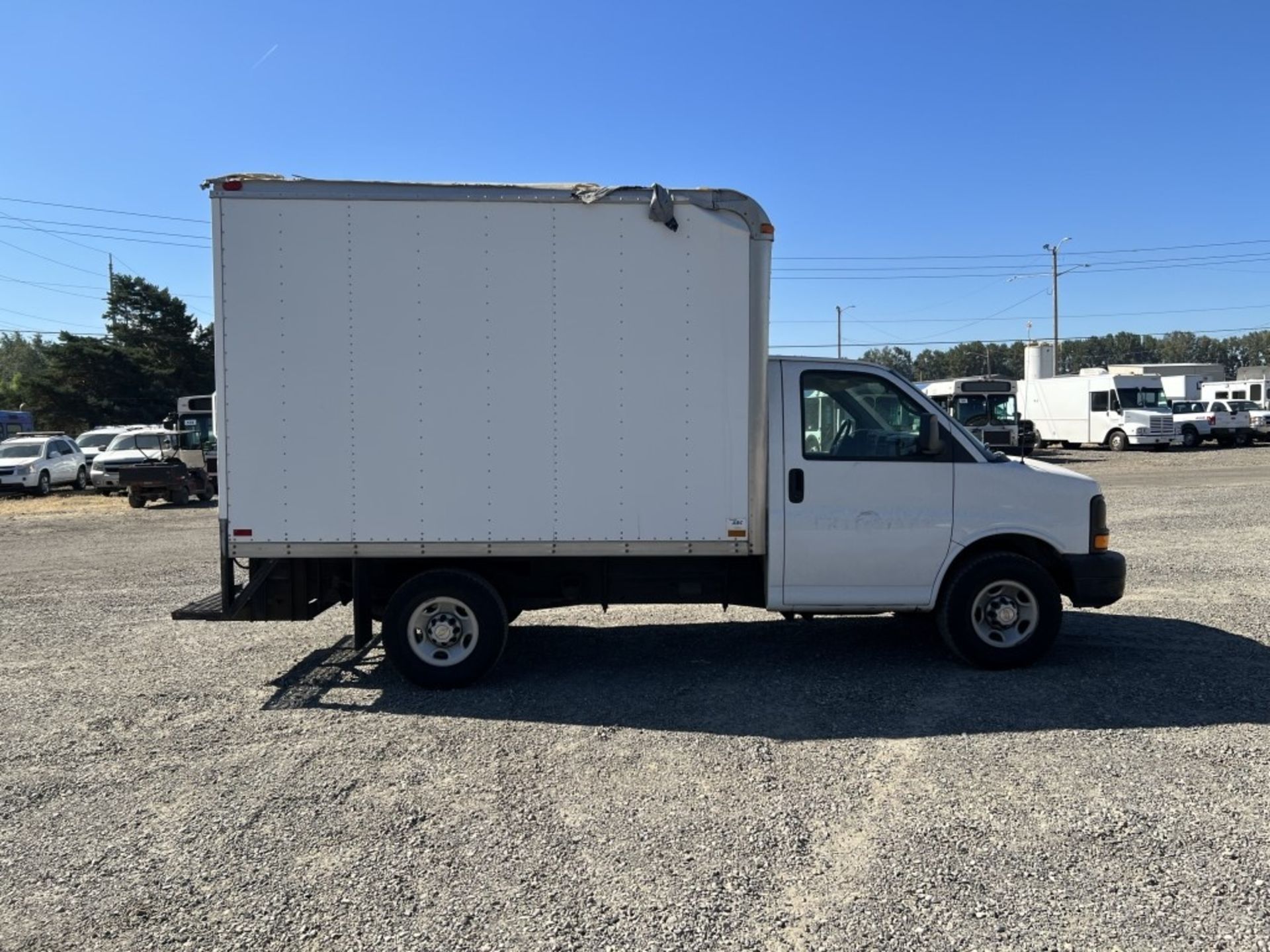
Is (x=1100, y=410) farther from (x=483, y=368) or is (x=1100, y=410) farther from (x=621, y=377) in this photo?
(x=483, y=368)

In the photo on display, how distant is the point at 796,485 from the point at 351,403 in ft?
9.97

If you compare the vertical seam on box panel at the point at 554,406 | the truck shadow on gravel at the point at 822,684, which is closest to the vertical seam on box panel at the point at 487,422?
the vertical seam on box panel at the point at 554,406

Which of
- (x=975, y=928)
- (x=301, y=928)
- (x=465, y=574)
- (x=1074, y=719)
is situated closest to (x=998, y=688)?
(x=1074, y=719)

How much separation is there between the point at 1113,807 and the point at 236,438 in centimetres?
545

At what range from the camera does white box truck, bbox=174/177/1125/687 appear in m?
5.76

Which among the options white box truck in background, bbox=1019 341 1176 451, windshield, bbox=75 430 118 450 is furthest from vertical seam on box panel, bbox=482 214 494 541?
white box truck in background, bbox=1019 341 1176 451

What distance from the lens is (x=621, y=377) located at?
586 cm

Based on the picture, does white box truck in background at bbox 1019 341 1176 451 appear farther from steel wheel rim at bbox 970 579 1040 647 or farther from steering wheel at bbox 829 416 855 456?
steering wheel at bbox 829 416 855 456

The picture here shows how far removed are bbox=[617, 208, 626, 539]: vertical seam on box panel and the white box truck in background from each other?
3331cm

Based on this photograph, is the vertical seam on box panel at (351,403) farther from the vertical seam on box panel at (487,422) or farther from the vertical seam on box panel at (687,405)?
the vertical seam on box panel at (687,405)

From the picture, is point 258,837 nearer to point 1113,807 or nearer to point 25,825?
point 25,825

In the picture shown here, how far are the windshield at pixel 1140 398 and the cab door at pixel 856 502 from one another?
3211cm

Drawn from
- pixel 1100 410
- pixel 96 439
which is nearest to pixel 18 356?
pixel 96 439

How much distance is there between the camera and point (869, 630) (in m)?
7.62
